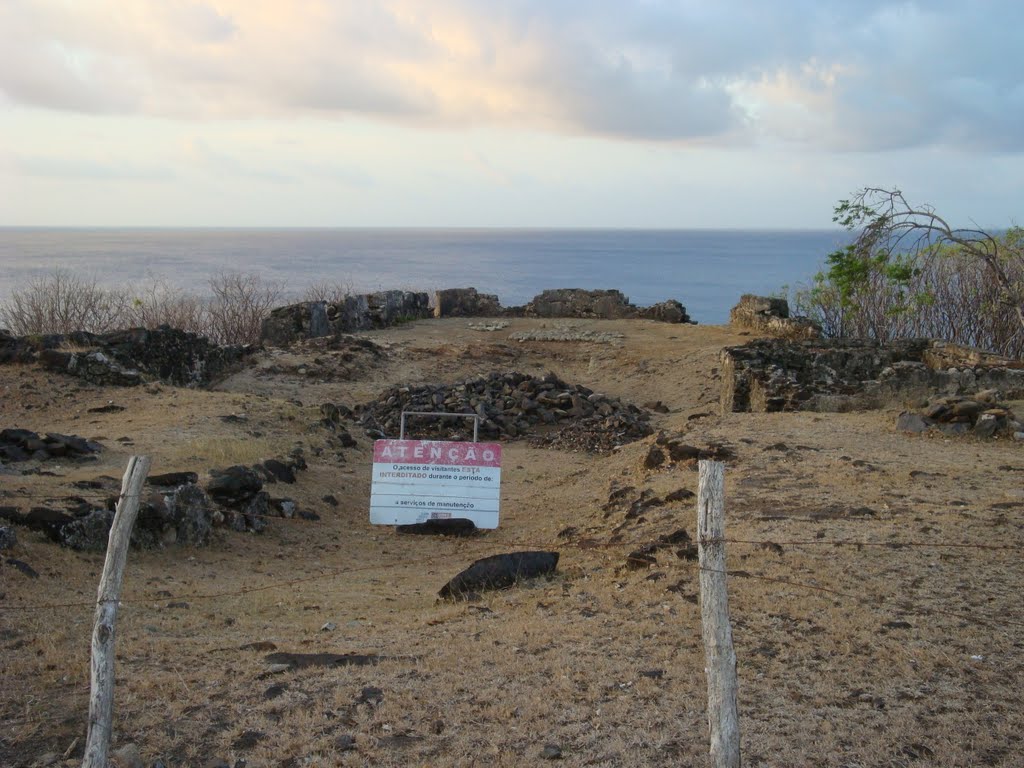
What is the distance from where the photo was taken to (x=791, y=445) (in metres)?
11.7

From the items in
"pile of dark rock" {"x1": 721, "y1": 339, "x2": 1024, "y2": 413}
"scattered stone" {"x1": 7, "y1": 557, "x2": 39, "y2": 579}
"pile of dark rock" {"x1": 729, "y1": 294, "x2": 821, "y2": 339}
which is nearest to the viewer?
"scattered stone" {"x1": 7, "y1": 557, "x2": 39, "y2": 579}

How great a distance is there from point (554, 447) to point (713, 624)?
11.4m

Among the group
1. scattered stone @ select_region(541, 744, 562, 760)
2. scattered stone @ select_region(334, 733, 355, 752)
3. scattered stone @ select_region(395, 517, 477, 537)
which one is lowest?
scattered stone @ select_region(395, 517, 477, 537)

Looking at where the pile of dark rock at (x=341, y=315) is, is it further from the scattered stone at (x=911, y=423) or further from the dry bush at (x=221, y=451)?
the scattered stone at (x=911, y=423)

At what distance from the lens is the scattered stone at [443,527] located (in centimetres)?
1048

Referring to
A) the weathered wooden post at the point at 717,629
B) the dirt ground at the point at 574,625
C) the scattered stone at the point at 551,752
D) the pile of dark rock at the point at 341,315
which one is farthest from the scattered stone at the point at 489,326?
the scattered stone at the point at 551,752

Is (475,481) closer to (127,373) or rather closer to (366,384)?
(127,373)

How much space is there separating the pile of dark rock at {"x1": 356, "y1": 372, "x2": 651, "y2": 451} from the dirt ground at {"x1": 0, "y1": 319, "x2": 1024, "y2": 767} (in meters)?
3.78

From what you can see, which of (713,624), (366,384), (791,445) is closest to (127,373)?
(366,384)

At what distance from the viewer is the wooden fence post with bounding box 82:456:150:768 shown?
446 cm

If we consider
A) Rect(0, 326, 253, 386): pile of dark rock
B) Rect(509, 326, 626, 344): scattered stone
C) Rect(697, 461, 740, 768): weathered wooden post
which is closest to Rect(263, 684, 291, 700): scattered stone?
Rect(697, 461, 740, 768): weathered wooden post

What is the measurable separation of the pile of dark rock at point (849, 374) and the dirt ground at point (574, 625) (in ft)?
5.98

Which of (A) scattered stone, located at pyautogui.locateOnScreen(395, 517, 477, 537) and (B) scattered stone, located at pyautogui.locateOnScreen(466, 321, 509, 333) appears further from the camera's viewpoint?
(B) scattered stone, located at pyautogui.locateOnScreen(466, 321, 509, 333)

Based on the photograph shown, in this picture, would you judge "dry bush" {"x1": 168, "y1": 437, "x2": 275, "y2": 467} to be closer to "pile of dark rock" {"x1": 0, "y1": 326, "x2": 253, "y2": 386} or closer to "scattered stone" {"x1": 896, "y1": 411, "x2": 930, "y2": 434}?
"pile of dark rock" {"x1": 0, "y1": 326, "x2": 253, "y2": 386}
